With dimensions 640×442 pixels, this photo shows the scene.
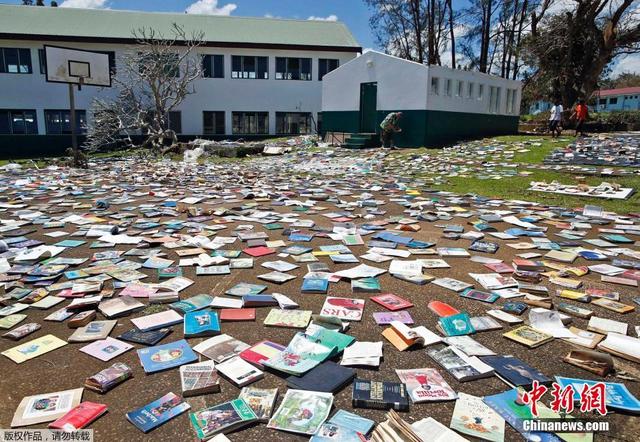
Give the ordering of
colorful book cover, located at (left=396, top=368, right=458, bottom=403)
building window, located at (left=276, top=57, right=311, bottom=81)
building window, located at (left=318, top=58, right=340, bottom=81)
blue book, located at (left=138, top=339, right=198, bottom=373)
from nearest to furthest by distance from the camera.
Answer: colorful book cover, located at (left=396, top=368, right=458, bottom=403) < blue book, located at (left=138, top=339, right=198, bottom=373) < building window, located at (left=276, top=57, right=311, bottom=81) < building window, located at (left=318, top=58, right=340, bottom=81)

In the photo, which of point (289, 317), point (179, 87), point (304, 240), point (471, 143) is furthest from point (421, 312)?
point (179, 87)

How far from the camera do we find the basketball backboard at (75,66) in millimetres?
14707

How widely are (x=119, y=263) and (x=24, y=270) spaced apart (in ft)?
2.52

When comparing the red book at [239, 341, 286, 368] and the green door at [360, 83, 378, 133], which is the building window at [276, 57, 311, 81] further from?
the red book at [239, 341, 286, 368]

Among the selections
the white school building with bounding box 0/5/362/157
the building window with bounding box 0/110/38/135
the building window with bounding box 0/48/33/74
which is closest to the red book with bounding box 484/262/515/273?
the white school building with bounding box 0/5/362/157

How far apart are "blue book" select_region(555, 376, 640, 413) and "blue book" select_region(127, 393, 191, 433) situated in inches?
77.0

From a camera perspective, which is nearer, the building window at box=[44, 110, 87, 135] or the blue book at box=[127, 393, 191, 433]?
the blue book at box=[127, 393, 191, 433]

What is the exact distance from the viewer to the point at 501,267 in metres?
4.14

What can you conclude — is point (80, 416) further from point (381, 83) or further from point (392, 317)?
point (381, 83)

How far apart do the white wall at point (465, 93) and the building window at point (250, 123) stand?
34.0 feet

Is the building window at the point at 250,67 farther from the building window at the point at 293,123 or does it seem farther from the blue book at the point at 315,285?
the blue book at the point at 315,285

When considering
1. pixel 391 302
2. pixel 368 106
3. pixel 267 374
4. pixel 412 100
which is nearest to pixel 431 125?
pixel 412 100

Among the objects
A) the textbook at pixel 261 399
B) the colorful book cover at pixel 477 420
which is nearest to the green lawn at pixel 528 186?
the colorful book cover at pixel 477 420

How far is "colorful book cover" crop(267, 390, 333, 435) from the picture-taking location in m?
2.04
